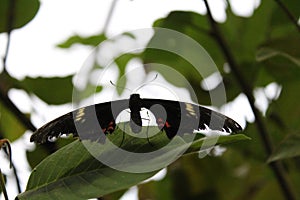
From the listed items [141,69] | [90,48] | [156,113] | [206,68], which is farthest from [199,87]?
[156,113]

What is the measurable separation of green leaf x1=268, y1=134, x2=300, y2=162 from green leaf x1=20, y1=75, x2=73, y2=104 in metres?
0.46

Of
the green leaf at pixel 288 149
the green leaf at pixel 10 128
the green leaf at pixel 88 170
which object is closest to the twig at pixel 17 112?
the green leaf at pixel 10 128

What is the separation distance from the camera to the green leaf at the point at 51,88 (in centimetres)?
111

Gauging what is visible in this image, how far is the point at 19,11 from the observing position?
1.05 metres

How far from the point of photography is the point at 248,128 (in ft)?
3.65

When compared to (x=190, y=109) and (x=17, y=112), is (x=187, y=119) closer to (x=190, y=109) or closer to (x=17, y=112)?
(x=190, y=109)

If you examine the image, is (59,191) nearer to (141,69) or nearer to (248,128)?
(248,128)

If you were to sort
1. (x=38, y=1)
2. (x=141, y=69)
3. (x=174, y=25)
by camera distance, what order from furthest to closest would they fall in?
1. (x=141, y=69)
2. (x=174, y=25)
3. (x=38, y=1)

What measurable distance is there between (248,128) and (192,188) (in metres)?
0.16

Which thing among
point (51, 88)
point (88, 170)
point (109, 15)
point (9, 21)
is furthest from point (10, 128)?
point (88, 170)

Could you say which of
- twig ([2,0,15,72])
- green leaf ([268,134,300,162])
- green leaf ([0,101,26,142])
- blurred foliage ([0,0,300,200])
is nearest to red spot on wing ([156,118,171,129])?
green leaf ([268,134,300,162])

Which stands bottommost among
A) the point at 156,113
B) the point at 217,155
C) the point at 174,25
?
the point at 217,155

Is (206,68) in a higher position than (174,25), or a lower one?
lower

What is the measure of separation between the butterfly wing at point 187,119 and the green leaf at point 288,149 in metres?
0.14
